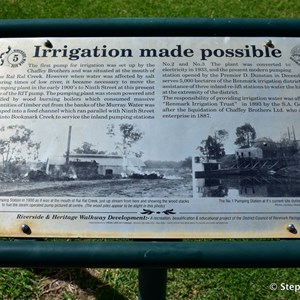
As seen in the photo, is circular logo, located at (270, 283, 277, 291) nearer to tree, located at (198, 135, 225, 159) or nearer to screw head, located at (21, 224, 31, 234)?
tree, located at (198, 135, 225, 159)

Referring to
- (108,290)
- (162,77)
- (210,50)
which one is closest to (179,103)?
(162,77)

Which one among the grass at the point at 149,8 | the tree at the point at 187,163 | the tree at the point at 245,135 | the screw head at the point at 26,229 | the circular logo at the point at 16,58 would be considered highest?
the grass at the point at 149,8

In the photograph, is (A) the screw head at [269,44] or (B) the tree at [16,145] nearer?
(B) the tree at [16,145]

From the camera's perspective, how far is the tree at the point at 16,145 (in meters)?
1.25

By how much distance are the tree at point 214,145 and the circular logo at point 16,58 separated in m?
0.59

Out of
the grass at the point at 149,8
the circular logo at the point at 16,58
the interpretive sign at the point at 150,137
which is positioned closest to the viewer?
the interpretive sign at the point at 150,137

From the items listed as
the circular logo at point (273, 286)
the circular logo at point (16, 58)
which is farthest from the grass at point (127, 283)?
the circular logo at point (16, 58)

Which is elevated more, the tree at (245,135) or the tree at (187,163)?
the tree at (245,135)

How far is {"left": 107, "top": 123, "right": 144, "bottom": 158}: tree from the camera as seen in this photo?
125cm

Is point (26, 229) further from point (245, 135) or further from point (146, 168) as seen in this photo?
Answer: point (245, 135)

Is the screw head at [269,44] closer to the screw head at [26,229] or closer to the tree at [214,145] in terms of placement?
the tree at [214,145]

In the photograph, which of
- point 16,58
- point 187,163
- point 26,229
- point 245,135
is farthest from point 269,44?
point 26,229

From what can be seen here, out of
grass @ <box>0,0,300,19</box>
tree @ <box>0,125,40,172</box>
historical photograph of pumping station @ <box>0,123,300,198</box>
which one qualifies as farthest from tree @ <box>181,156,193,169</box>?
grass @ <box>0,0,300,19</box>

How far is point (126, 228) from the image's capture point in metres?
1.17
